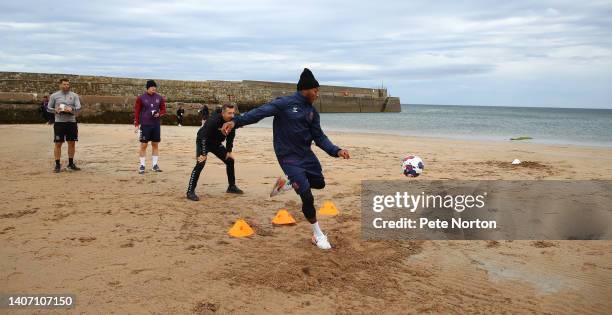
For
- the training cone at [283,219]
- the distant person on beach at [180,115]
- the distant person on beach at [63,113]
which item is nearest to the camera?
the training cone at [283,219]

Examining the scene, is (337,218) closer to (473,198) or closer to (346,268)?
(346,268)

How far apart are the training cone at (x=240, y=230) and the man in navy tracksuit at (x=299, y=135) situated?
31.9 inches

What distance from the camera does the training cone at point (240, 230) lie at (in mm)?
5430

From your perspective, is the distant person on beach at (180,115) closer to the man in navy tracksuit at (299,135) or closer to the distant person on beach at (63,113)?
the distant person on beach at (63,113)

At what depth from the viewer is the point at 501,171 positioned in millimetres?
10414

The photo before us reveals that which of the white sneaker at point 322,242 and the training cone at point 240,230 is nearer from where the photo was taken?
the white sneaker at point 322,242

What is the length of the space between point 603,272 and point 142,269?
4.30m

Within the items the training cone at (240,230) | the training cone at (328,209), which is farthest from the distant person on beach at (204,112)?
the training cone at (240,230)

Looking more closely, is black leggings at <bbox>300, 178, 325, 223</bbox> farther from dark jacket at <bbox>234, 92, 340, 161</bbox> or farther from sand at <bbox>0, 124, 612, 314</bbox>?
dark jacket at <bbox>234, 92, 340, 161</bbox>

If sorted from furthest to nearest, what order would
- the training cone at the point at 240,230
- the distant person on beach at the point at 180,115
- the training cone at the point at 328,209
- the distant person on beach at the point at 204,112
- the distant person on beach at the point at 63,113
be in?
1. the distant person on beach at the point at 180,115
2. the distant person on beach at the point at 204,112
3. the distant person on beach at the point at 63,113
4. the training cone at the point at 328,209
5. the training cone at the point at 240,230

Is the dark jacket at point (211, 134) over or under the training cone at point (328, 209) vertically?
over

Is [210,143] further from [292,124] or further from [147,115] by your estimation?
[292,124]

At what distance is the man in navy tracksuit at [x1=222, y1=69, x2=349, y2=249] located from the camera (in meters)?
5.04

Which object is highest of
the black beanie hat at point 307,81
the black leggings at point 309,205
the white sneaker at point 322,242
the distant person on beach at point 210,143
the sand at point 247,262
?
the black beanie hat at point 307,81
